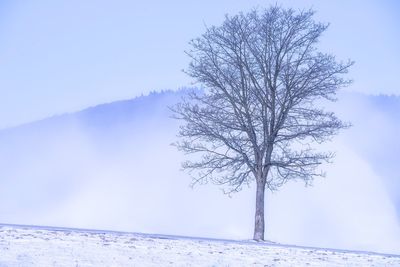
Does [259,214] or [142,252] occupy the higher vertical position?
[259,214]

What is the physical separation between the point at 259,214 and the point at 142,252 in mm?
9465

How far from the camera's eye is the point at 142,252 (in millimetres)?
17672

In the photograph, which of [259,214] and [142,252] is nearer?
[142,252]

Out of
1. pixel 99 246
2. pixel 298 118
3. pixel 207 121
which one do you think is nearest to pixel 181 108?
pixel 207 121

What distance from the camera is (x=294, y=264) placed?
711 inches

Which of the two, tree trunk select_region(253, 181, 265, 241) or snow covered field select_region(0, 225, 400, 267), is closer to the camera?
snow covered field select_region(0, 225, 400, 267)

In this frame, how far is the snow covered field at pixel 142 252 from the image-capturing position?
1652 cm

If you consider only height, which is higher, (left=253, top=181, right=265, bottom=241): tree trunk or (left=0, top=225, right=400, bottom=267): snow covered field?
(left=253, top=181, right=265, bottom=241): tree trunk

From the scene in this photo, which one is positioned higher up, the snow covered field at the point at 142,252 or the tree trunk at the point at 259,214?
the tree trunk at the point at 259,214

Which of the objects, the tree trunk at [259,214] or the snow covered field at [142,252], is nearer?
the snow covered field at [142,252]

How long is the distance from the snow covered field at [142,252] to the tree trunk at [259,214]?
573 centimetres

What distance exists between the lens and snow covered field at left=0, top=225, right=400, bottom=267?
16516 mm

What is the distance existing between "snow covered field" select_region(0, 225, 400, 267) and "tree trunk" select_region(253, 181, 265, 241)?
573 cm

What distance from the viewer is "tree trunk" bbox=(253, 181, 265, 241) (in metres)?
25.8
